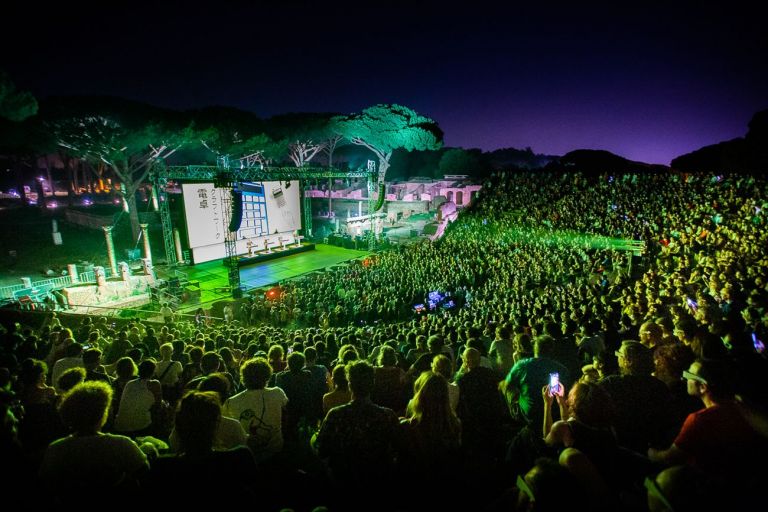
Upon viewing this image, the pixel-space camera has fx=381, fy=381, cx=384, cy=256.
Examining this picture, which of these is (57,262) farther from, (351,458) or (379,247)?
(351,458)

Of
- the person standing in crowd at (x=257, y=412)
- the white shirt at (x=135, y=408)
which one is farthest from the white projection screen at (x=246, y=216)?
the person standing in crowd at (x=257, y=412)

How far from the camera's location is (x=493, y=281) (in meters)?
12.0

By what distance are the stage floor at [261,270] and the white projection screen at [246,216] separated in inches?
39.7

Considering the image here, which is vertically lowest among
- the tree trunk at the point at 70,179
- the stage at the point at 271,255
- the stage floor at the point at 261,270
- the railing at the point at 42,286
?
the stage floor at the point at 261,270

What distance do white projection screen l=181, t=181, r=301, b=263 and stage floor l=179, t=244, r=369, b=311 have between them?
3.31 ft

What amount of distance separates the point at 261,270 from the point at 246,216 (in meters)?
3.85

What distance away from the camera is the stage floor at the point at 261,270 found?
53.0 ft

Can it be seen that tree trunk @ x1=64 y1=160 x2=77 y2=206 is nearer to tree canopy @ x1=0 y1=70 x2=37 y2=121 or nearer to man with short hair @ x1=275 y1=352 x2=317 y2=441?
tree canopy @ x1=0 y1=70 x2=37 y2=121

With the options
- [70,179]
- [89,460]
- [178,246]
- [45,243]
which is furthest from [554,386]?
[70,179]

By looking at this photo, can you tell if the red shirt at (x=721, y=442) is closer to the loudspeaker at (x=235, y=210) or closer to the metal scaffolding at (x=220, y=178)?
the metal scaffolding at (x=220, y=178)

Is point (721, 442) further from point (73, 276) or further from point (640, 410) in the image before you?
point (73, 276)

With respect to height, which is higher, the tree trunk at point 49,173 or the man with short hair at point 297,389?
the tree trunk at point 49,173

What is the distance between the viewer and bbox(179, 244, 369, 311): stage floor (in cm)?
1614

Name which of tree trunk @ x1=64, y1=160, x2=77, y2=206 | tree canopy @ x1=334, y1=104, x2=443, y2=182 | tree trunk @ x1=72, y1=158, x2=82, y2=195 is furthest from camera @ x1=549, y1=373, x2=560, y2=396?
tree trunk @ x1=72, y1=158, x2=82, y2=195
